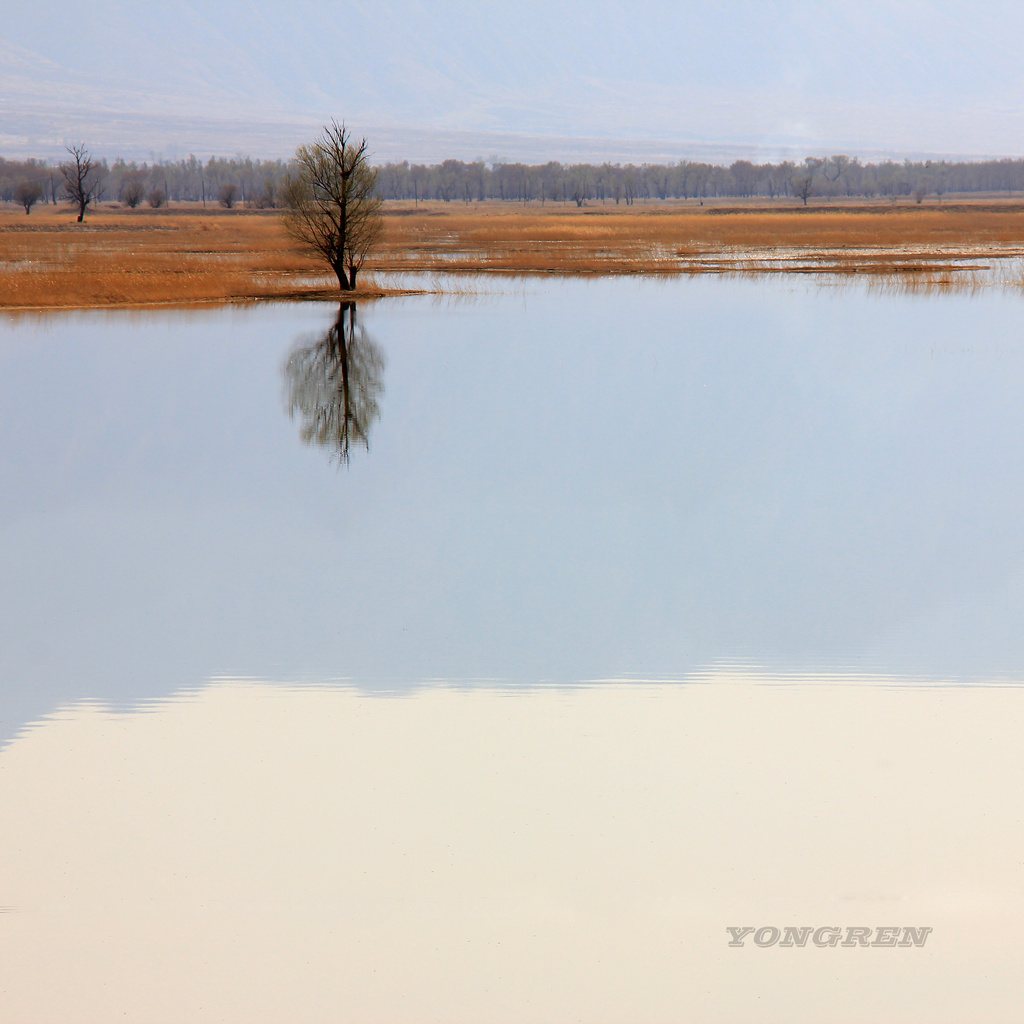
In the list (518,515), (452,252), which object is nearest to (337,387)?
(518,515)

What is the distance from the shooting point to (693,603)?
45.5 ft

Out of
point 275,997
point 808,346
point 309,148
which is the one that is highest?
point 309,148

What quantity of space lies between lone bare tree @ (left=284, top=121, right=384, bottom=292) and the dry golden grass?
2.25 metres

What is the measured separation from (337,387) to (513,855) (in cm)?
2375

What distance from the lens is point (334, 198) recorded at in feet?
164

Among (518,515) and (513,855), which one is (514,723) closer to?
(513,855)

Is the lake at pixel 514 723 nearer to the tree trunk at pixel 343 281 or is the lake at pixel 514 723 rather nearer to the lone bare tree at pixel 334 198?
the lone bare tree at pixel 334 198

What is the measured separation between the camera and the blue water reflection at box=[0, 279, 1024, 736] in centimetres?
1249

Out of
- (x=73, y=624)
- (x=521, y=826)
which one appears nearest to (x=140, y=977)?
(x=521, y=826)

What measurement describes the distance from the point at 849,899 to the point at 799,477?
1355 cm

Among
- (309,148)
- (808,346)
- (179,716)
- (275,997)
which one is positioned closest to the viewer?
(275,997)

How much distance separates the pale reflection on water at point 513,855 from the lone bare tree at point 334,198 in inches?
1634

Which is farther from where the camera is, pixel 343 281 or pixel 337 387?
pixel 343 281

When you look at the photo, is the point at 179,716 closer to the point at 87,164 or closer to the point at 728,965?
the point at 728,965
